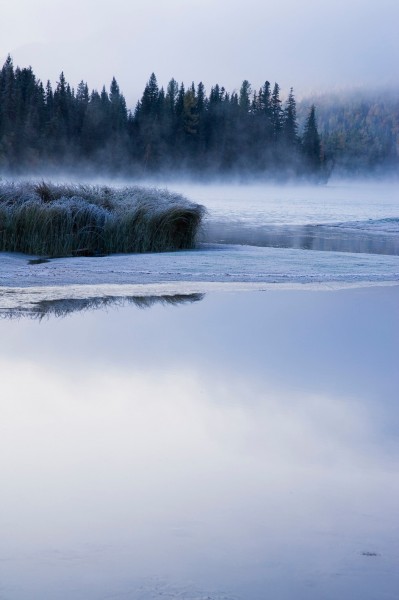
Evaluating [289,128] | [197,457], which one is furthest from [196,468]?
[289,128]

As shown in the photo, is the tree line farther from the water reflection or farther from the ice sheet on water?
the ice sheet on water

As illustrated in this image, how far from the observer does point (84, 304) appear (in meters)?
8.59

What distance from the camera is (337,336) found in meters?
7.09

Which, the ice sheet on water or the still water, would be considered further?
the ice sheet on water

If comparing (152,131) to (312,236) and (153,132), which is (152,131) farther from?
(312,236)

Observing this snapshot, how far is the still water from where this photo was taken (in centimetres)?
274

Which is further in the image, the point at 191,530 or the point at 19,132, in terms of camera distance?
the point at 19,132

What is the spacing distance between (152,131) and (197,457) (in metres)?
89.4

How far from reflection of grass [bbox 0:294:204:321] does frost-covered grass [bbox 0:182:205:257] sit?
206 inches

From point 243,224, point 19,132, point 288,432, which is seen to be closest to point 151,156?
point 19,132

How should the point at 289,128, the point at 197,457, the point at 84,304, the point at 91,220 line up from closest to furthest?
the point at 197,457
the point at 84,304
the point at 91,220
the point at 289,128

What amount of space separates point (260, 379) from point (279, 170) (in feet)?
321

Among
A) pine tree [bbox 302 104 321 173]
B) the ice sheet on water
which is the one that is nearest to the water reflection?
the ice sheet on water

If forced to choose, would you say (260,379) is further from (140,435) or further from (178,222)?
(178,222)
